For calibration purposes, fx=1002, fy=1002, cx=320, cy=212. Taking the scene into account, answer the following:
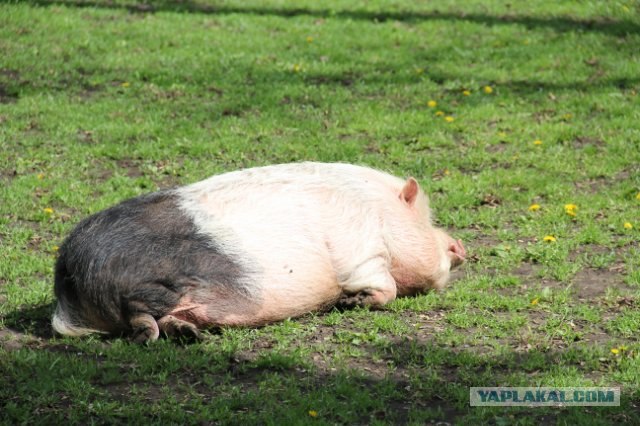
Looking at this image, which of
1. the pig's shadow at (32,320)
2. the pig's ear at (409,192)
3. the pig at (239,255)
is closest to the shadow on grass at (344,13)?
the pig's ear at (409,192)

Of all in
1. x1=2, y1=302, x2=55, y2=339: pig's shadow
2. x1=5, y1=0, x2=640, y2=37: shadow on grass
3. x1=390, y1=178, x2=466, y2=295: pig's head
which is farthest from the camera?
x1=5, y1=0, x2=640, y2=37: shadow on grass

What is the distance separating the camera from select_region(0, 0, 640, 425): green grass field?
4.98m

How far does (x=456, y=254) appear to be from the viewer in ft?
21.7

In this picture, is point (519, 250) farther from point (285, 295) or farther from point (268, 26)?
point (268, 26)

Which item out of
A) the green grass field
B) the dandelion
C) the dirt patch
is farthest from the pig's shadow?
the dandelion

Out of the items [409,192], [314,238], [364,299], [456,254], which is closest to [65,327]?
[314,238]

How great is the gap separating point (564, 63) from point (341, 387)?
7.72m

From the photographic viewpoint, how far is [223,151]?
922 cm

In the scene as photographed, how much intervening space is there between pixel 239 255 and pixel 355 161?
3.58 m

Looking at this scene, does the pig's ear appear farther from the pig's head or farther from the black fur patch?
the black fur patch

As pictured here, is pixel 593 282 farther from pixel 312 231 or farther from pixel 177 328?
pixel 177 328

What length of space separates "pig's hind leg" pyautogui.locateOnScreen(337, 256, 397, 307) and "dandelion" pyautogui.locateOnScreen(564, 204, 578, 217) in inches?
91.3

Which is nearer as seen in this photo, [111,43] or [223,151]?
[223,151]

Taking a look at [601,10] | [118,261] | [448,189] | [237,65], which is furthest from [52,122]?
[601,10]
